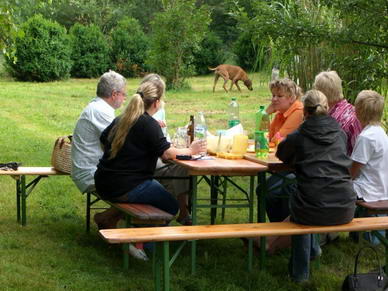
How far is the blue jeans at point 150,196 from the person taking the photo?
4738 mm

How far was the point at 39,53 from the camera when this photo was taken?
75.8ft

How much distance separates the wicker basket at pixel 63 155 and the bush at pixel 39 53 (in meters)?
17.7

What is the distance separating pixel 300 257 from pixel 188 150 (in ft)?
3.49

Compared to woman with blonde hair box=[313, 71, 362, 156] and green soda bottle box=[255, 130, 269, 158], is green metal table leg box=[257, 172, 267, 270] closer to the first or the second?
green soda bottle box=[255, 130, 269, 158]

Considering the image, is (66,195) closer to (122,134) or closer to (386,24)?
(122,134)

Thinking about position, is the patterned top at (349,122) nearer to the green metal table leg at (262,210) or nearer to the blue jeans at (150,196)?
the green metal table leg at (262,210)

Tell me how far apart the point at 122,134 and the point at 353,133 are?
1741mm

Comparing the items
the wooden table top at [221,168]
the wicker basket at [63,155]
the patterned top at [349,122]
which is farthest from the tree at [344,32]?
the wicker basket at [63,155]

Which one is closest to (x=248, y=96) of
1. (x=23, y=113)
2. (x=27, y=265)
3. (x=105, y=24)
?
(x=23, y=113)

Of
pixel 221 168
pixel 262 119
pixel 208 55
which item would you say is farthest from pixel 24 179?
pixel 208 55

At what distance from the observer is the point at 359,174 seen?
4.90m

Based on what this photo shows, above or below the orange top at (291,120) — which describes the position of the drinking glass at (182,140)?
below

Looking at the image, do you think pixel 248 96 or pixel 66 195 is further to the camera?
pixel 248 96

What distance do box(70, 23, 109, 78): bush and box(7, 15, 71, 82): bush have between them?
1714mm
